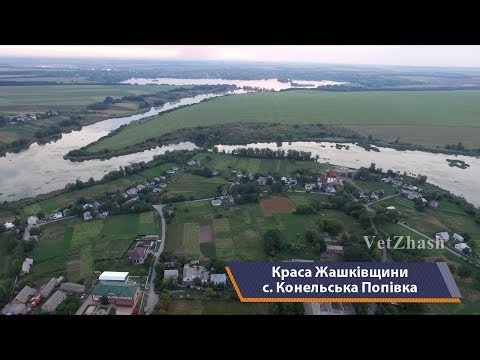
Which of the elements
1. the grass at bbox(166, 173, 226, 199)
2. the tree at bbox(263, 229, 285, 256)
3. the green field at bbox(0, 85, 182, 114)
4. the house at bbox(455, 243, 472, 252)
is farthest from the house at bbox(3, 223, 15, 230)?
the green field at bbox(0, 85, 182, 114)

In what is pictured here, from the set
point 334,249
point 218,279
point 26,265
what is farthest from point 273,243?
point 26,265

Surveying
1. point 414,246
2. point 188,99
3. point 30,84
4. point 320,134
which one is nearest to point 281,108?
point 320,134

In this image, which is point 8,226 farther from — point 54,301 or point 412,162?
point 412,162

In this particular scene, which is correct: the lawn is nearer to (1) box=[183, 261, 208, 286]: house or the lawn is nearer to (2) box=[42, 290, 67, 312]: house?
(1) box=[183, 261, 208, 286]: house

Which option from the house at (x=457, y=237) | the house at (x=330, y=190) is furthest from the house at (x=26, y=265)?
the house at (x=457, y=237)
